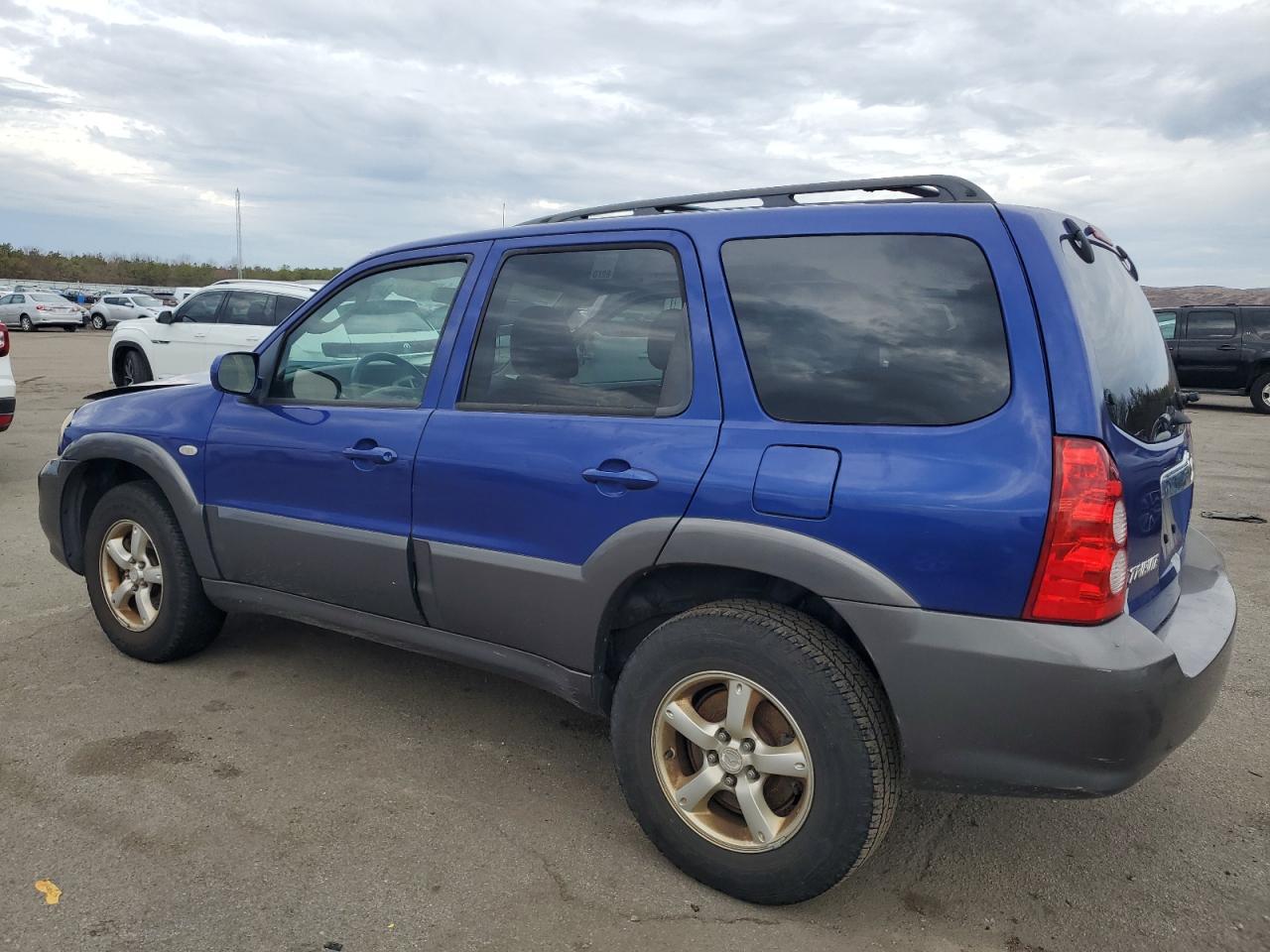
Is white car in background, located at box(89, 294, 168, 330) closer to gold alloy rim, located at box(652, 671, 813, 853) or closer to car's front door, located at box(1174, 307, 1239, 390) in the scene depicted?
car's front door, located at box(1174, 307, 1239, 390)

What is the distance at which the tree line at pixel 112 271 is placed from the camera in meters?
62.6

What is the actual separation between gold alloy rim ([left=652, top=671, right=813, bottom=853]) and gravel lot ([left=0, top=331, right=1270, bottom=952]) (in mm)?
211

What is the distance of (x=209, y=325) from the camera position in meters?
12.3

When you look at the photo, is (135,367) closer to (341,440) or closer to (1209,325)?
(341,440)

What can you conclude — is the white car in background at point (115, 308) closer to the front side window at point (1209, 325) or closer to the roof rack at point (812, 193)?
the front side window at point (1209, 325)

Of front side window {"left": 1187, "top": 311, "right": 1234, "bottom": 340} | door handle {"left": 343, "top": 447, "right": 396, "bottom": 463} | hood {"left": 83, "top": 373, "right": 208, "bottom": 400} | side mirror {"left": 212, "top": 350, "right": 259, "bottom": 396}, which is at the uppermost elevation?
front side window {"left": 1187, "top": 311, "right": 1234, "bottom": 340}

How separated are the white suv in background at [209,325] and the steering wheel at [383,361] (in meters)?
8.75

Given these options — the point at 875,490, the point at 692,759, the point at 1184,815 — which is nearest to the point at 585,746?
the point at 692,759

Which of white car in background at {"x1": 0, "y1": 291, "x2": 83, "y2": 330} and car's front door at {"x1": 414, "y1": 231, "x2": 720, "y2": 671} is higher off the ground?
car's front door at {"x1": 414, "y1": 231, "x2": 720, "y2": 671}

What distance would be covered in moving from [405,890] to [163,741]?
1.32 meters

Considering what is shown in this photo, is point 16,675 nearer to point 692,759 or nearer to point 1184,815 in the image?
point 692,759

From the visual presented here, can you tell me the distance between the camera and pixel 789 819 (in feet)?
8.18

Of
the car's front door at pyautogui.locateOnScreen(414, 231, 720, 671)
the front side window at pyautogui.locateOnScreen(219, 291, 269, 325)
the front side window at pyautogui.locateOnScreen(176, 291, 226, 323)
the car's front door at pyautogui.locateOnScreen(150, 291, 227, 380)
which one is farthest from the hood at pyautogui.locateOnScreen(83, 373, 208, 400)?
the front side window at pyautogui.locateOnScreen(176, 291, 226, 323)

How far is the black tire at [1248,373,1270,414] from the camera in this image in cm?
1619
